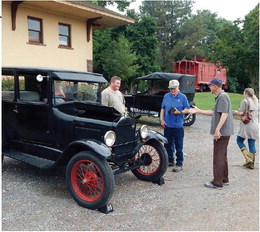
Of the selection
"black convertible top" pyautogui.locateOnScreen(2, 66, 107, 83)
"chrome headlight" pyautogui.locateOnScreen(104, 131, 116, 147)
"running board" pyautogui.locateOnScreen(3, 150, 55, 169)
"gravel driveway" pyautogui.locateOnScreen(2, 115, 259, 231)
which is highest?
"black convertible top" pyautogui.locateOnScreen(2, 66, 107, 83)

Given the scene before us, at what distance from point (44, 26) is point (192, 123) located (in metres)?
7.86

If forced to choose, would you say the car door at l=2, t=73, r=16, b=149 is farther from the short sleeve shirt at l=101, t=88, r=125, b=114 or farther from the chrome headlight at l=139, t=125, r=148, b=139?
the chrome headlight at l=139, t=125, r=148, b=139

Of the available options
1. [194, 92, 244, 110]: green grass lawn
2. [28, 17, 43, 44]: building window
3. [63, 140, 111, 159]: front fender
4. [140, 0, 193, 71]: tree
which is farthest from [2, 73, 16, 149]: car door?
[140, 0, 193, 71]: tree

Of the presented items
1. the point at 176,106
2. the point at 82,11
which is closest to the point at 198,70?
the point at 82,11

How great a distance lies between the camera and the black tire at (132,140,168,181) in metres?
4.68

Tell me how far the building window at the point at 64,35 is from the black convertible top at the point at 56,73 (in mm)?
9624

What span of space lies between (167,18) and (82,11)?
31236 mm

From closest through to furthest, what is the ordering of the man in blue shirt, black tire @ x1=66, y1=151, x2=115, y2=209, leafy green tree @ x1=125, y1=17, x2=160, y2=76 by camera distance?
black tire @ x1=66, y1=151, x2=115, y2=209, the man in blue shirt, leafy green tree @ x1=125, y1=17, x2=160, y2=76

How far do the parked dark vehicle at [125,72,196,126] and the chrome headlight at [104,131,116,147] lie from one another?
22.6 ft

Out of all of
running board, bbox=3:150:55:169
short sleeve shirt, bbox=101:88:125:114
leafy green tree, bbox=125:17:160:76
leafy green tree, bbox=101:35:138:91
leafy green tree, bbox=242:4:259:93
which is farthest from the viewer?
leafy green tree, bbox=125:17:160:76

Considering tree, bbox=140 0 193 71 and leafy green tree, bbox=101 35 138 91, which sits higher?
tree, bbox=140 0 193 71

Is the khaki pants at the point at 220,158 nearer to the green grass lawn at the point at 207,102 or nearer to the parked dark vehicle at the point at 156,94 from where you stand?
the parked dark vehicle at the point at 156,94

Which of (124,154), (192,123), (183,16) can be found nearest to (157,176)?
(124,154)

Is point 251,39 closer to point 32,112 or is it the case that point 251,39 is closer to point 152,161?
point 152,161
